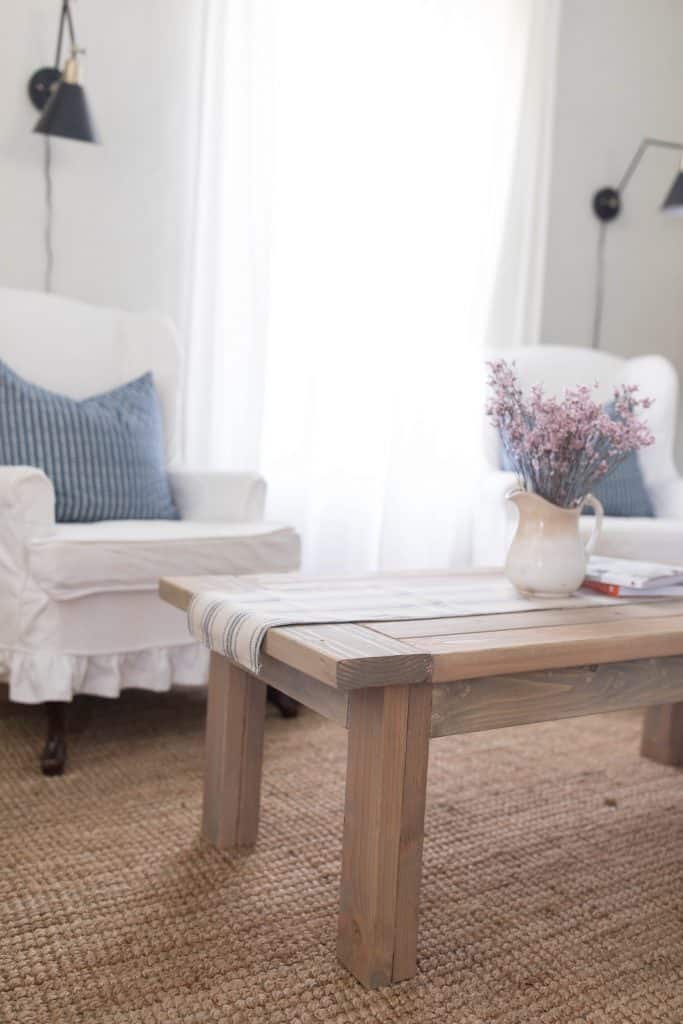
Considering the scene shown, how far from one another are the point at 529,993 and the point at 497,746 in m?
0.94

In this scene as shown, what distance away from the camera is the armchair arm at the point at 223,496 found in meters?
2.37

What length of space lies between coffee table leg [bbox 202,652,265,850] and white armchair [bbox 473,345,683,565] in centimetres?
108

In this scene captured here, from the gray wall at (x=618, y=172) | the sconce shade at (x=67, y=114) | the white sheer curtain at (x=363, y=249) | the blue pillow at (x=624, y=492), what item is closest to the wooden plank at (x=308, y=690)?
the blue pillow at (x=624, y=492)

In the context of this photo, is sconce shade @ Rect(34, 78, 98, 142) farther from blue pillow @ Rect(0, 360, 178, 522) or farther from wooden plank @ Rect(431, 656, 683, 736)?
wooden plank @ Rect(431, 656, 683, 736)

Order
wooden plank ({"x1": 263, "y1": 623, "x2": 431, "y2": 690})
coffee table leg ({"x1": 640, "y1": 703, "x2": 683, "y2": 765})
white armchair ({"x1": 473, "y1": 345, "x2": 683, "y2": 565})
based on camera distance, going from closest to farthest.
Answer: wooden plank ({"x1": 263, "y1": 623, "x2": 431, "y2": 690}) → coffee table leg ({"x1": 640, "y1": 703, "x2": 683, "y2": 765}) → white armchair ({"x1": 473, "y1": 345, "x2": 683, "y2": 565})

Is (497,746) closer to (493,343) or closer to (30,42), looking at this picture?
(493,343)

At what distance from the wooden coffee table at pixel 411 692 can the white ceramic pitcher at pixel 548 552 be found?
0.17m

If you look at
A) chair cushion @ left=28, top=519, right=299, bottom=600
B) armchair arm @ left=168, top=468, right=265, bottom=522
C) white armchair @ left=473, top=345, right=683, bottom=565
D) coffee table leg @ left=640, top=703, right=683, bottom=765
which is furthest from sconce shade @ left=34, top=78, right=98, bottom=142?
coffee table leg @ left=640, top=703, right=683, bottom=765

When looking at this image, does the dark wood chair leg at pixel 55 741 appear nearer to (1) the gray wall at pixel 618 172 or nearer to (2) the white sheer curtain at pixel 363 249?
(2) the white sheer curtain at pixel 363 249

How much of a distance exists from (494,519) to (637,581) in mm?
922

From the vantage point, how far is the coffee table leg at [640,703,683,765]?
205cm

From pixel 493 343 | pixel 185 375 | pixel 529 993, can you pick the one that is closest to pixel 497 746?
pixel 529 993

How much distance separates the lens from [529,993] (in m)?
1.21

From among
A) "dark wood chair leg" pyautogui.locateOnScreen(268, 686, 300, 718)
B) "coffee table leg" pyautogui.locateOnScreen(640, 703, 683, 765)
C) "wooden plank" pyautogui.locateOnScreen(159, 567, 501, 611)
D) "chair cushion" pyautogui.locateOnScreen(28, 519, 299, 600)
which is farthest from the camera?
"dark wood chair leg" pyautogui.locateOnScreen(268, 686, 300, 718)
